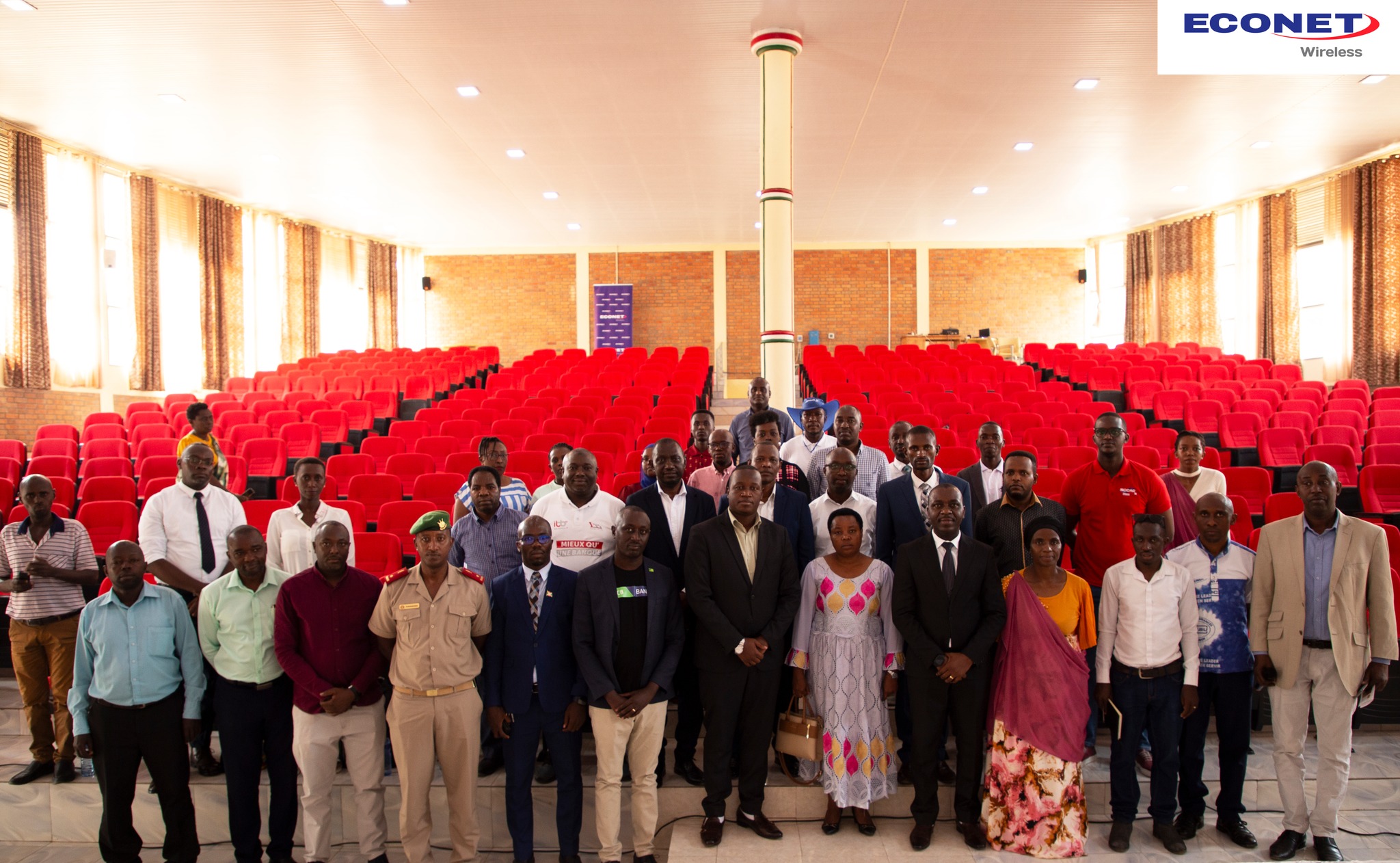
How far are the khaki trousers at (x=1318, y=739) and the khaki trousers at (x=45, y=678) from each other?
604cm

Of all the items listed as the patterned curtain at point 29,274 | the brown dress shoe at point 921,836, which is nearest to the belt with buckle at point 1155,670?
the brown dress shoe at point 921,836

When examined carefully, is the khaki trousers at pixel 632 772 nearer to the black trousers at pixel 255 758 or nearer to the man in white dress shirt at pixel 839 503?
the man in white dress shirt at pixel 839 503

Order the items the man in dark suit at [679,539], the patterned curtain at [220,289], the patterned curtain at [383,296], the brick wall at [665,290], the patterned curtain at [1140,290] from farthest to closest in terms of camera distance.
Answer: the brick wall at [665,290], the patterned curtain at [383,296], the patterned curtain at [1140,290], the patterned curtain at [220,289], the man in dark suit at [679,539]

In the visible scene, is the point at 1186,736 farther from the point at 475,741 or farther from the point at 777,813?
the point at 475,741

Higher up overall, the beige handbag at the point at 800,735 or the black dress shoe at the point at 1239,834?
the beige handbag at the point at 800,735

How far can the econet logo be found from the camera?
7422mm

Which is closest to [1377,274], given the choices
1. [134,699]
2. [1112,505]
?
[1112,505]

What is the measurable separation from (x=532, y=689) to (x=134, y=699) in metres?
1.81

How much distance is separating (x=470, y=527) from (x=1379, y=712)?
5.27 meters

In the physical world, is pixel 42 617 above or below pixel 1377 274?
below

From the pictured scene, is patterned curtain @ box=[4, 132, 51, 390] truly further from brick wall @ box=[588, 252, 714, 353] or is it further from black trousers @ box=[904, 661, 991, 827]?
black trousers @ box=[904, 661, 991, 827]

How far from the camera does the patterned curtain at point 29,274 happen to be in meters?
11.0

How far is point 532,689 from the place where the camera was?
3.75 metres

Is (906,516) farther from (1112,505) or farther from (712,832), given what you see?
(712,832)
